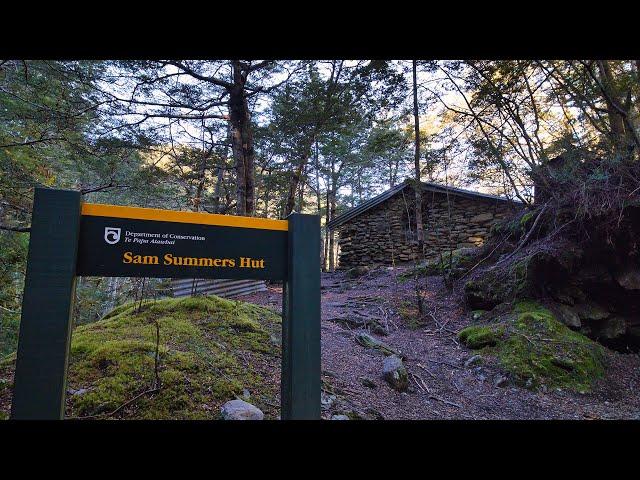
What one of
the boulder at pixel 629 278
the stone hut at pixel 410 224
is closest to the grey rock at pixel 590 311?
the boulder at pixel 629 278

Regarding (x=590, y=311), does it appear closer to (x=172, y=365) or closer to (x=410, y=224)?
(x=172, y=365)

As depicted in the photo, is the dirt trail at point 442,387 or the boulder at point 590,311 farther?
the boulder at point 590,311

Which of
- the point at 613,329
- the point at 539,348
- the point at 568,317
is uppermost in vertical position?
the point at 568,317

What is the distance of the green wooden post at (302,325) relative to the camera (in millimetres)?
2193

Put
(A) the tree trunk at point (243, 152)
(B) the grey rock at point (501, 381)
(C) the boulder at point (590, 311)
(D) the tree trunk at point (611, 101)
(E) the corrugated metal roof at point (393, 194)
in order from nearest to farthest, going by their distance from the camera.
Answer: (B) the grey rock at point (501, 381)
(C) the boulder at point (590, 311)
(D) the tree trunk at point (611, 101)
(A) the tree trunk at point (243, 152)
(E) the corrugated metal roof at point (393, 194)

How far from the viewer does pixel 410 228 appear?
1359 centimetres

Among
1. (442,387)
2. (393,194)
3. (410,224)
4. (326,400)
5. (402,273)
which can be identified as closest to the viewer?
(326,400)

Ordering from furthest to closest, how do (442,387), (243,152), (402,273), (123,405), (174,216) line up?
1. (402,273)
2. (243,152)
3. (442,387)
4. (123,405)
5. (174,216)

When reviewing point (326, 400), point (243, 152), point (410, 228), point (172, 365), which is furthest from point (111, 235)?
point (410, 228)

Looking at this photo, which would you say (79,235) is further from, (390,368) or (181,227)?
(390,368)

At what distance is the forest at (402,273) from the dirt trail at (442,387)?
33 millimetres

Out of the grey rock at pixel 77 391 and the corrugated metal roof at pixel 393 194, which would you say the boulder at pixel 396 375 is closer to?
the grey rock at pixel 77 391

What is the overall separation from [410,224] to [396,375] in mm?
10417

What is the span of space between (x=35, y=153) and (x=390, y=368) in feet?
22.1
